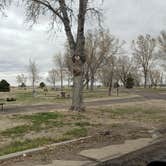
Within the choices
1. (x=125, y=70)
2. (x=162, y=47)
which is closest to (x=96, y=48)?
(x=162, y=47)

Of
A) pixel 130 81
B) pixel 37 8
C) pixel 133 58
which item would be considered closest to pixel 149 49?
pixel 133 58

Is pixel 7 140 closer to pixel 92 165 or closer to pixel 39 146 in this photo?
pixel 39 146

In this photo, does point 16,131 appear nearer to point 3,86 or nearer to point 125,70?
point 3,86

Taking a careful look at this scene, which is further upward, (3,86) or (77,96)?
(3,86)

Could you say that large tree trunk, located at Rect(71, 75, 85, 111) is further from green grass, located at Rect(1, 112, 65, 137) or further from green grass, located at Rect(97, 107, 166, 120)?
green grass, located at Rect(1, 112, 65, 137)

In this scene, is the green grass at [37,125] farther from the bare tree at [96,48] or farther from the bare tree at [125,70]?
the bare tree at [125,70]

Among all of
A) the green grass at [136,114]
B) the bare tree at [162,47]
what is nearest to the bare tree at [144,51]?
the bare tree at [162,47]

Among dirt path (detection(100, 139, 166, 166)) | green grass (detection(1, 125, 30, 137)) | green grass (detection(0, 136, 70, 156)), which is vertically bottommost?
dirt path (detection(100, 139, 166, 166))

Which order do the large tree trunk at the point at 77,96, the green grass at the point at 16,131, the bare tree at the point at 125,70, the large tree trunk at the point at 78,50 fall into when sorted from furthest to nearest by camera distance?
the bare tree at the point at 125,70 < the large tree trunk at the point at 77,96 < the large tree trunk at the point at 78,50 < the green grass at the point at 16,131

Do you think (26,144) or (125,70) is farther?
(125,70)

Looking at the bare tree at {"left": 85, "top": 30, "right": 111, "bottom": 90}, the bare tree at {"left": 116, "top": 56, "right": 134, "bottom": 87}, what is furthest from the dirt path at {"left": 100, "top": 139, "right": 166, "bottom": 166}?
the bare tree at {"left": 116, "top": 56, "right": 134, "bottom": 87}

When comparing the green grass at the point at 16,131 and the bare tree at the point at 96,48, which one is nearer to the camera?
the green grass at the point at 16,131

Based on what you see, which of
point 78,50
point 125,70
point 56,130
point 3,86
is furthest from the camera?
point 125,70

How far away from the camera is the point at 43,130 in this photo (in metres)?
9.96
